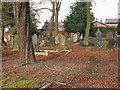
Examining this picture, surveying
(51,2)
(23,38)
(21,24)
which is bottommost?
(23,38)

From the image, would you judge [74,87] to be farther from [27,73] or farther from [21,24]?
[21,24]

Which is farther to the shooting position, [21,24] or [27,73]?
[21,24]

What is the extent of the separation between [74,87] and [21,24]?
4.07 metres

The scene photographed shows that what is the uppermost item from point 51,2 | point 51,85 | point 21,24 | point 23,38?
point 51,2

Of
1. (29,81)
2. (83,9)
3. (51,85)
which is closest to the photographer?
(51,85)

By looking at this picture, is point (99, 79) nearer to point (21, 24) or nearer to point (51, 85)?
point (51, 85)

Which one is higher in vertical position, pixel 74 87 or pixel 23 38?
pixel 23 38

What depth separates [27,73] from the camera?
5477mm

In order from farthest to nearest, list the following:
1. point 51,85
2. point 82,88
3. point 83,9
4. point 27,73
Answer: point 83,9 → point 27,73 → point 51,85 → point 82,88

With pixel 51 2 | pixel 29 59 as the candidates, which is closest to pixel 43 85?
pixel 29 59

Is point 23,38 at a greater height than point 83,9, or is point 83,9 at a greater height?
point 83,9

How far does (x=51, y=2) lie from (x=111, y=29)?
2220 centimetres

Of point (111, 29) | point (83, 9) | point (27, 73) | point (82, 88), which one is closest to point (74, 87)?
point (82, 88)

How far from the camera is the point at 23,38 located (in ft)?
22.8
